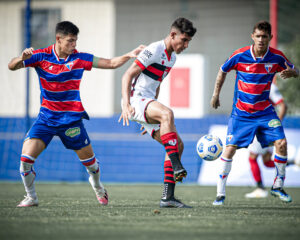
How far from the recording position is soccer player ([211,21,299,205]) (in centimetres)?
645

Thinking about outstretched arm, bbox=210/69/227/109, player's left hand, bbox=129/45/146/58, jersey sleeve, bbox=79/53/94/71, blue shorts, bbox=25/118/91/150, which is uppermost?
player's left hand, bbox=129/45/146/58

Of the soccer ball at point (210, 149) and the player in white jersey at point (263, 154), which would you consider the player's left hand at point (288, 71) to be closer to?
the soccer ball at point (210, 149)

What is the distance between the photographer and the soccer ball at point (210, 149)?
254 inches

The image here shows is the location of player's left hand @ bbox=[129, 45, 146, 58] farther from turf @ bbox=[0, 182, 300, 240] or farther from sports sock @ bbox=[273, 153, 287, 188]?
sports sock @ bbox=[273, 153, 287, 188]

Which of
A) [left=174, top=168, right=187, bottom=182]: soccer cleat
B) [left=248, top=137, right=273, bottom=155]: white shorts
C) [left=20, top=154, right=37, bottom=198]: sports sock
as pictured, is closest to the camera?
[left=174, top=168, right=187, bottom=182]: soccer cleat

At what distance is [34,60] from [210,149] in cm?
237

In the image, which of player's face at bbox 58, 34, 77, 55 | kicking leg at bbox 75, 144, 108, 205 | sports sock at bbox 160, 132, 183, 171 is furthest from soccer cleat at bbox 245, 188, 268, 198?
player's face at bbox 58, 34, 77, 55

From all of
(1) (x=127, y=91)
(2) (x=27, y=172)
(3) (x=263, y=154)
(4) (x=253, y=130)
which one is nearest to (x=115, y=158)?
(3) (x=263, y=154)

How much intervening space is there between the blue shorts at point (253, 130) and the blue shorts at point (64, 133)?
6.10ft

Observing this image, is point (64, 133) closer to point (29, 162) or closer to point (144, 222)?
point (29, 162)

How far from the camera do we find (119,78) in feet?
82.6

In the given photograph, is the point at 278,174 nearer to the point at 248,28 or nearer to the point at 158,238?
the point at 158,238

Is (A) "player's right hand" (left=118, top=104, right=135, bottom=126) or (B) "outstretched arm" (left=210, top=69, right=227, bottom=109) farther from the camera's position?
(B) "outstretched arm" (left=210, top=69, right=227, bottom=109)

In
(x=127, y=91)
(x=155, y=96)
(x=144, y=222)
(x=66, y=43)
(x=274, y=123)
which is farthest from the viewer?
(x=274, y=123)
